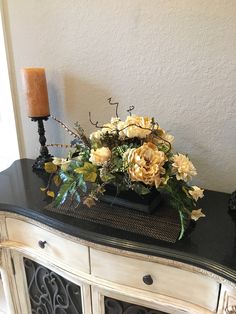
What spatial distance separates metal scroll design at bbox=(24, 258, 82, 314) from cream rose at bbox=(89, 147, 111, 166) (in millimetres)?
483

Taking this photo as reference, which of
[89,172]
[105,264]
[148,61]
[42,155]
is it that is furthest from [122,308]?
[148,61]

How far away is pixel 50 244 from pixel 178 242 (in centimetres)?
46

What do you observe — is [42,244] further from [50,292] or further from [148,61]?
[148,61]

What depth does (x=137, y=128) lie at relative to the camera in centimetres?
87

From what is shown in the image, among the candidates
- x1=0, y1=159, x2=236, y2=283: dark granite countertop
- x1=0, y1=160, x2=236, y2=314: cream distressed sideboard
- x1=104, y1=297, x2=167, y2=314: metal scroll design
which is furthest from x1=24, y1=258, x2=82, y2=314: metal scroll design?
x1=0, y1=159, x2=236, y2=283: dark granite countertop

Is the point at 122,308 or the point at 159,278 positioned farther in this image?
the point at 122,308

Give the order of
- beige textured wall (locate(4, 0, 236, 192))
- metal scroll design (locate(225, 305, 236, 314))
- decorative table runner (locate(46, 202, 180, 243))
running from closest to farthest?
metal scroll design (locate(225, 305, 236, 314)) → decorative table runner (locate(46, 202, 180, 243)) → beige textured wall (locate(4, 0, 236, 192))

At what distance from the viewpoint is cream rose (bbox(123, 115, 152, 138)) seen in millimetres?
870

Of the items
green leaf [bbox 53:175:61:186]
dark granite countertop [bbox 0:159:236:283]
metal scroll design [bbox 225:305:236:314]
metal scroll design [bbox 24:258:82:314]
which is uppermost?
green leaf [bbox 53:175:61:186]

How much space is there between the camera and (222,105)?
1023 millimetres

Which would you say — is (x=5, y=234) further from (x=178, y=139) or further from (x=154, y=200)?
(x=178, y=139)

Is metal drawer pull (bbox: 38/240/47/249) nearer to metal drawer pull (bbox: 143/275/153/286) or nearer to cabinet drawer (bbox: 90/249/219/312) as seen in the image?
cabinet drawer (bbox: 90/249/219/312)

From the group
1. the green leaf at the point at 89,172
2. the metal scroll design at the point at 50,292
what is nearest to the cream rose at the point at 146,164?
the green leaf at the point at 89,172

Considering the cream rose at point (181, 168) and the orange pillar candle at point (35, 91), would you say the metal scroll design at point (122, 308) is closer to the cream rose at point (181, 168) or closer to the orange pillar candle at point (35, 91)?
the cream rose at point (181, 168)
